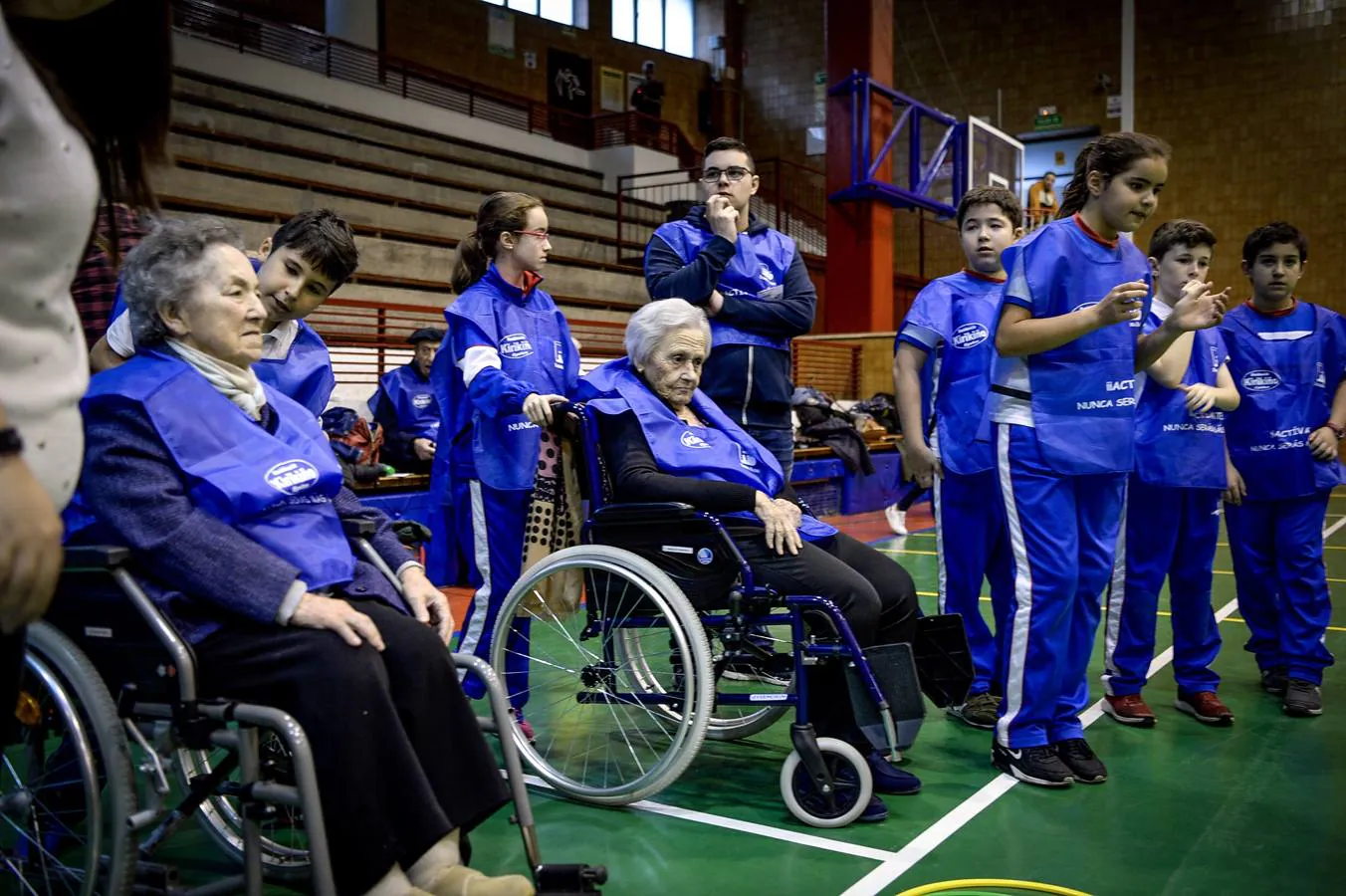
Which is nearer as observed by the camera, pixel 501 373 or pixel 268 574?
pixel 268 574

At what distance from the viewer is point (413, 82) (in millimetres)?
12781

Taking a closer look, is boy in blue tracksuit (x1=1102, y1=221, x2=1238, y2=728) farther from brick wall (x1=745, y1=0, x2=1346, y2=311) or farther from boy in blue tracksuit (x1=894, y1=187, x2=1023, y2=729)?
brick wall (x1=745, y1=0, x2=1346, y2=311)

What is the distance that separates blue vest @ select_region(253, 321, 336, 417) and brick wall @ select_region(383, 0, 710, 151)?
11.4m

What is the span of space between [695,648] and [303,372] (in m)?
0.96

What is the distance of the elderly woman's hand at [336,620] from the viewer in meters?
1.48

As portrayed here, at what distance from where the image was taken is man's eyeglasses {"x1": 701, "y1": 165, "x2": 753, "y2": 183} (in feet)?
9.27

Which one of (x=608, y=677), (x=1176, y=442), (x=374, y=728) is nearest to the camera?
(x=374, y=728)

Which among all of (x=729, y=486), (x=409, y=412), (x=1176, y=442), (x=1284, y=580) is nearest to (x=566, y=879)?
(x=729, y=486)

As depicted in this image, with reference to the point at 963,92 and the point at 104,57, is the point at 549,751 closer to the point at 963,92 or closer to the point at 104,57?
the point at 104,57

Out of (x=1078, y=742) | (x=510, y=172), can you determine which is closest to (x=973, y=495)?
(x=1078, y=742)

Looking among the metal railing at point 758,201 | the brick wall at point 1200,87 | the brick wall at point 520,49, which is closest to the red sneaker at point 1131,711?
the metal railing at point 758,201

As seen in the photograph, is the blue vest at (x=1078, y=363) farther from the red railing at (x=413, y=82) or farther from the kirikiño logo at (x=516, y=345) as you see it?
the red railing at (x=413, y=82)

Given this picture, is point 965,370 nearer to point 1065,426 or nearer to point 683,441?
point 1065,426

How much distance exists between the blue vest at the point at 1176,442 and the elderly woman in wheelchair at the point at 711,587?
2.67ft
